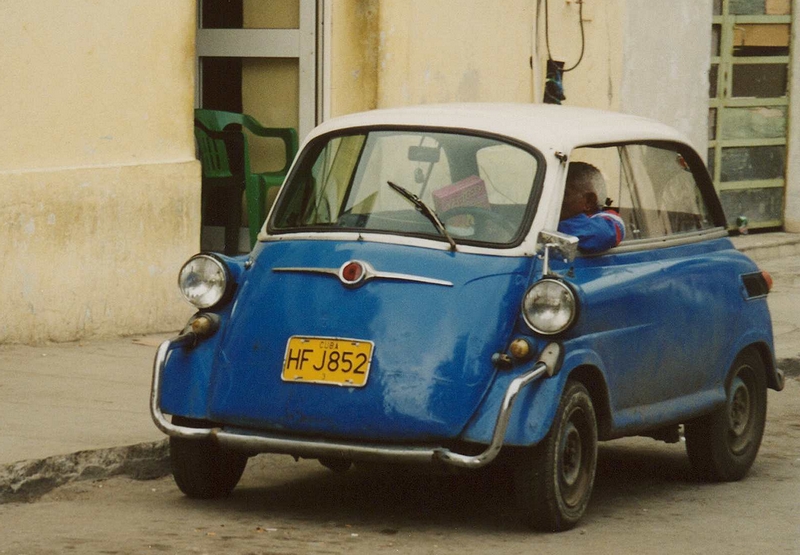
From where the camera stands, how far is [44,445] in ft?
24.0

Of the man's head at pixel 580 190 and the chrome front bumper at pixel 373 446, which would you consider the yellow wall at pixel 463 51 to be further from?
the chrome front bumper at pixel 373 446

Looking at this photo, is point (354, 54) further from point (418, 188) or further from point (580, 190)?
point (418, 188)

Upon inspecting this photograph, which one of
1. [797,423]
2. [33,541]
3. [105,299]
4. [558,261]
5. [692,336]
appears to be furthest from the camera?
[105,299]

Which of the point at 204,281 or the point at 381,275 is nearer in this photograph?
the point at 381,275

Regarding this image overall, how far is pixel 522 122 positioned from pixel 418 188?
0.50m

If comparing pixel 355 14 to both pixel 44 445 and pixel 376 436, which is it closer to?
pixel 44 445

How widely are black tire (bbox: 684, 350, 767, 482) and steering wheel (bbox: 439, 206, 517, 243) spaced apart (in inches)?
→ 62.6

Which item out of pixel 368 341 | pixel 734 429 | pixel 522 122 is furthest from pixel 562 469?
pixel 734 429

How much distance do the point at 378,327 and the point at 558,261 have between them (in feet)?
2.50

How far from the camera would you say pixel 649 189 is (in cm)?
742

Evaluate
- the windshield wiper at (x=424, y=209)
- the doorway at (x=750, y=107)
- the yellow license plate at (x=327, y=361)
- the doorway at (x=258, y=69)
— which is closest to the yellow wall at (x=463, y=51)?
the doorway at (x=258, y=69)

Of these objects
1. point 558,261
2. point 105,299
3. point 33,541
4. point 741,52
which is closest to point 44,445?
point 33,541

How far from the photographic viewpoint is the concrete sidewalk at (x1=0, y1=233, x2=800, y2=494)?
24.5ft

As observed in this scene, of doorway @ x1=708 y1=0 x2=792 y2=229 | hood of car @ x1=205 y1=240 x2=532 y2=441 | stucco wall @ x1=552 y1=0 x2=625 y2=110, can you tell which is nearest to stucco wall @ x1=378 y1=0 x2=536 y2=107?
stucco wall @ x1=552 y1=0 x2=625 y2=110
